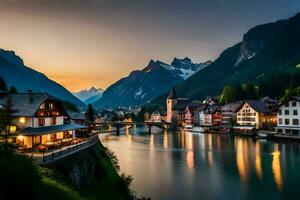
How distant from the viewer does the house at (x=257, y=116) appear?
14900 cm

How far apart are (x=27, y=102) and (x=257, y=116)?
382ft

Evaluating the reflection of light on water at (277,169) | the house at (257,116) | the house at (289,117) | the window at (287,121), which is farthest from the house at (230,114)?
the reflection of light on water at (277,169)

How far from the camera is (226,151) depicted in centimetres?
9175

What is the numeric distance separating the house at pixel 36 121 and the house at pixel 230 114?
12196 centimetres

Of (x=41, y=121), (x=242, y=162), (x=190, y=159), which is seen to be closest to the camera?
(x=41, y=121)

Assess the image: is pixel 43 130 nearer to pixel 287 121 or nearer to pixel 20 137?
pixel 20 137

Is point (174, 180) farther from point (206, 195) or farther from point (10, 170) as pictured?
point (10, 170)

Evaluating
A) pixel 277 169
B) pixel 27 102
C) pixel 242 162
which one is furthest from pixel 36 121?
pixel 242 162

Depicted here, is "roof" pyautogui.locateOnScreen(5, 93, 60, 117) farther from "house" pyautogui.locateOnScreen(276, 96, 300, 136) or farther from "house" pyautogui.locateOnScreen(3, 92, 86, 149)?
"house" pyautogui.locateOnScreen(276, 96, 300, 136)

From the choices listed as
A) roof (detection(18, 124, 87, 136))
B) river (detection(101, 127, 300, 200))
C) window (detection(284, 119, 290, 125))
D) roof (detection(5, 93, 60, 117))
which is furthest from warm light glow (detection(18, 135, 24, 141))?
window (detection(284, 119, 290, 125))

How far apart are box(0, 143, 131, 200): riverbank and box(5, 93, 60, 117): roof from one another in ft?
32.4

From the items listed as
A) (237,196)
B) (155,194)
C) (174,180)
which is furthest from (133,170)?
(237,196)

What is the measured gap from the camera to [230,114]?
178 meters

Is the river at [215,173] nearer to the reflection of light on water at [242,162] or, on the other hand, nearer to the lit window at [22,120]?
the reflection of light on water at [242,162]
